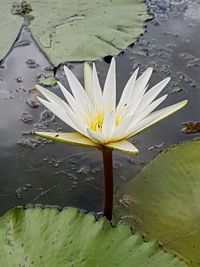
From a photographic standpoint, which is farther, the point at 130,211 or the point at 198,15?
the point at 198,15

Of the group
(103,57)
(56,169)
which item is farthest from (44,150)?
(103,57)

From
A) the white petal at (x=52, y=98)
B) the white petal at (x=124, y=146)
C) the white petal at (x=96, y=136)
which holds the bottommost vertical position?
the white petal at (x=124, y=146)

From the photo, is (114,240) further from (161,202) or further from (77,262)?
(161,202)

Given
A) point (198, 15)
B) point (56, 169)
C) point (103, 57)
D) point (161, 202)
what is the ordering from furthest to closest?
point (198, 15) → point (103, 57) → point (56, 169) → point (161, 202)

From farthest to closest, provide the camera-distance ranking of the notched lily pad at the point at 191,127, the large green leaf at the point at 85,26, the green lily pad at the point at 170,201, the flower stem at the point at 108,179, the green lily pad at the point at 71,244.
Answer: the large green leaf at the point at 85,26 → the notched lily pad at the point at 191,127 → the green lily pad at the point at 170,201 → the flower stem at the point at 108,179 → the green lily pad at the point at 71,244

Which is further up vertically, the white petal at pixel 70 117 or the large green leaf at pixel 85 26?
the white petal at pixel 70 117

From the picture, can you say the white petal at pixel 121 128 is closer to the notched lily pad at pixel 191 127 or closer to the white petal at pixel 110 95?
the white petal at pixel 110 95

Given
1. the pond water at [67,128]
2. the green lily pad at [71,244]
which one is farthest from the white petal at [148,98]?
the pond water at [67,128]
